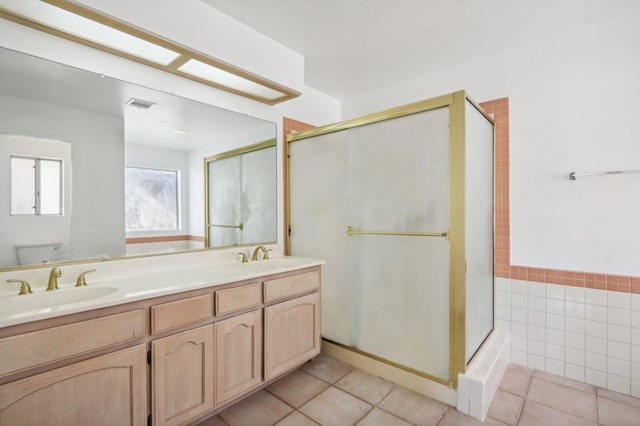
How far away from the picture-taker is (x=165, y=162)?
2.10 meters

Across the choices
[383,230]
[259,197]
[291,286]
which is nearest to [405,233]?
[383,230]

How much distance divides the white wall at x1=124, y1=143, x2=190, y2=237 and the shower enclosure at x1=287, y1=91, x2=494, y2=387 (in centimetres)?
103

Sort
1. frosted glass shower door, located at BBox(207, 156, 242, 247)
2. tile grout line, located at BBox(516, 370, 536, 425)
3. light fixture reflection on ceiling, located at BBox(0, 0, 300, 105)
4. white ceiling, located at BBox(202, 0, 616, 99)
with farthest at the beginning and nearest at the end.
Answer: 1. frosted glass shower door, located at BBox(207, 156, 242, 247)
2. white ceiling, located at BBox(202, 0, 616, 99)
3. tile grout line, located at BBox(516, 370, 536, 425)
4. light fixture reflection on ceiling, located at BBox(0, 0, 300, 105)

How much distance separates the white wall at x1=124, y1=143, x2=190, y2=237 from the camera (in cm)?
192

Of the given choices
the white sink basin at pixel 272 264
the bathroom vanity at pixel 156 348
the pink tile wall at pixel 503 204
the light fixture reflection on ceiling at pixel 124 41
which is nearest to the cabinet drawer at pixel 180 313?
the bathroom vanity at pixel 156 348

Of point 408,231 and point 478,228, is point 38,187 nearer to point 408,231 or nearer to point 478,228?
point 408,231

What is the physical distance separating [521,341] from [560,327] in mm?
296

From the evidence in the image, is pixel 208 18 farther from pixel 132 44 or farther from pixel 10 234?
pixel 10 234

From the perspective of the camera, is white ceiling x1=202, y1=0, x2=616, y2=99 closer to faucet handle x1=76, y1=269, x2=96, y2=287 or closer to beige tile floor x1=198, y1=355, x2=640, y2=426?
faucet handle x1=76, y1=269, x2=96, y2=287

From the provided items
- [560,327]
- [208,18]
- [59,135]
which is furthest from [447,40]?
[59,135]

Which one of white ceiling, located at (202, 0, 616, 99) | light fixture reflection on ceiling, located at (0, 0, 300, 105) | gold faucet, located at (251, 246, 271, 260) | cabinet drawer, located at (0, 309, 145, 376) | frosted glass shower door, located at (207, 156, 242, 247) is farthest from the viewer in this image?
gold faucet, located at (251, 246, 271, 260)

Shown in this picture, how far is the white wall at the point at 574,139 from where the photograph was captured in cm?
201

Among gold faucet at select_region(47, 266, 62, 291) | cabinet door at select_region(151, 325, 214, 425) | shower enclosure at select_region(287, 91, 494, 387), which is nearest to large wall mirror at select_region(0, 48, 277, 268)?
gold faucet at select_region(47, 266, 62, 291)

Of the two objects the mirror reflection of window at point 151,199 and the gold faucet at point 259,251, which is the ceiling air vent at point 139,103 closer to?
the mirror reflection of window at point 151,199
